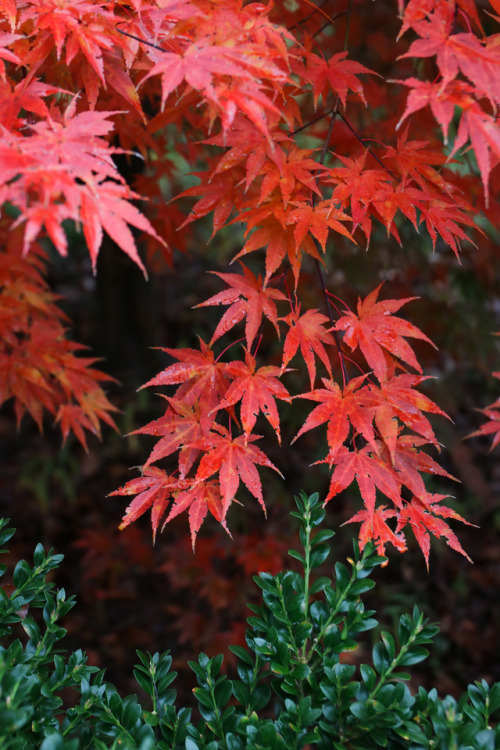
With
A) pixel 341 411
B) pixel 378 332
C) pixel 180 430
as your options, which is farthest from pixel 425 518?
pixel 180 430

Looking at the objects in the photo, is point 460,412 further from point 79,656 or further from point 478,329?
point 79,656

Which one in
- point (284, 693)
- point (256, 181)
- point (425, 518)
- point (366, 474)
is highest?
point (256, 181)

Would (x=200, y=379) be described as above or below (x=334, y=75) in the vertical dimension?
below

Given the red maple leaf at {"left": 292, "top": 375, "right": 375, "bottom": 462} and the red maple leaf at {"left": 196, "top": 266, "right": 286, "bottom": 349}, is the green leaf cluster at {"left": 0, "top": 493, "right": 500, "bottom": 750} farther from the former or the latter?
the red maple leaf at {"left": 196, "top": 266, "right": 286, "bottom": 349}

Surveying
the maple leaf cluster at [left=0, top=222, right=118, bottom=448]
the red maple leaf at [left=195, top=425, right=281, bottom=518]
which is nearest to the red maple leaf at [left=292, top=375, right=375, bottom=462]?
the red maple leaf at [left=195, top=425, right=281, bottom=518]

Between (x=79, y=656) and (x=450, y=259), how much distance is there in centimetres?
309

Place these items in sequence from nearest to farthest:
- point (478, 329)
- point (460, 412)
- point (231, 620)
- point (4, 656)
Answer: point (4, 656)
point (231, 620)
point (478, 329)
point (460, 412)

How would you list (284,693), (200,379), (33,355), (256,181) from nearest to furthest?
(284,693)
(200,379)
(256,181)
(33,355)

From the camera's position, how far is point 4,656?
3.85ft

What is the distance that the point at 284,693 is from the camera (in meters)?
1.32

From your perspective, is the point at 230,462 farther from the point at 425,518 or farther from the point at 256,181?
the point at 256,181

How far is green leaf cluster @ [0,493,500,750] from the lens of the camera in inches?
46.1

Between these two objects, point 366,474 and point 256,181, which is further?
point 256,181

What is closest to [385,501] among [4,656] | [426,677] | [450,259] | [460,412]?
[426,677]
